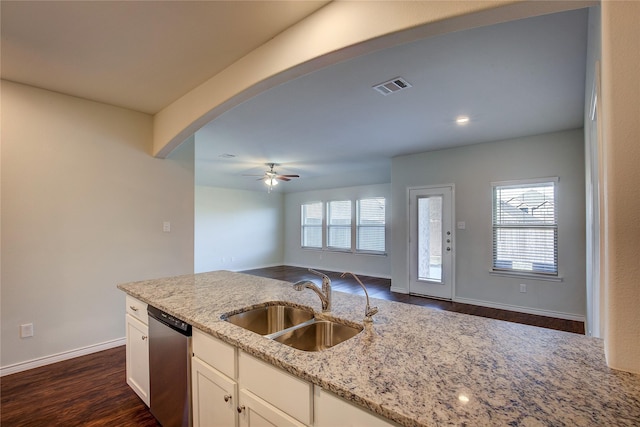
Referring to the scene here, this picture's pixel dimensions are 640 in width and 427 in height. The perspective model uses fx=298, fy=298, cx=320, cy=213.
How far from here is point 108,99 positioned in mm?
3146

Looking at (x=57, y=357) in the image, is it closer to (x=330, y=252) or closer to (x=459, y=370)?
(x=459, y=370)

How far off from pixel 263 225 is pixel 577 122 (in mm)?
7407

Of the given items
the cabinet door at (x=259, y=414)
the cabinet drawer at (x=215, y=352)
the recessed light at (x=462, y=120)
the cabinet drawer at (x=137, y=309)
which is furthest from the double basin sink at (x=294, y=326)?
the recessed light at (x=462, y=120)

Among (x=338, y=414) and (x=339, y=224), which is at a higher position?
(x=339, y=224)

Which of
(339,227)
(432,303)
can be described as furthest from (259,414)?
(339,227)

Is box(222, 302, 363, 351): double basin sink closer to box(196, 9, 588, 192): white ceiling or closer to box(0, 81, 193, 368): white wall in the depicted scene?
box(196, 9, 588, 192): white ceiling

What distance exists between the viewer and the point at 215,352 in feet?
4.68

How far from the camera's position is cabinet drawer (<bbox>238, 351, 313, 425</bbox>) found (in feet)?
3.36

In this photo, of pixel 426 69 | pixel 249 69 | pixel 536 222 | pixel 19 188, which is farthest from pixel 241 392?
pixel 536 222

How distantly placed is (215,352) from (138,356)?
113 cm

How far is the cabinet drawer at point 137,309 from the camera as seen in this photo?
6.65 ft

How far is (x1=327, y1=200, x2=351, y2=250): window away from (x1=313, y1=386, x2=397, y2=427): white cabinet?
7.12 m

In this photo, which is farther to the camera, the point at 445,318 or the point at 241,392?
the point at 445,318

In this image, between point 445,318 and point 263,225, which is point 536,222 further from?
point 263,225
